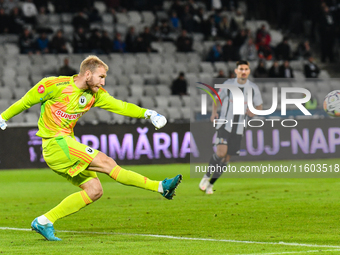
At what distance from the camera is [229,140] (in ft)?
37.4

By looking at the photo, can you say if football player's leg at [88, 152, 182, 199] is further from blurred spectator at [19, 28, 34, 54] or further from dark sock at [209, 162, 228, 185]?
blurred spectator at [19, 28, 34, 54]

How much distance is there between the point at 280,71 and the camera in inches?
869

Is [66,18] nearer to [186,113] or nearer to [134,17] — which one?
[134,17]

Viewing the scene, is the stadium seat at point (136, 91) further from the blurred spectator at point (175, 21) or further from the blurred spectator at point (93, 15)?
the blurred spectator at point (175, 21)

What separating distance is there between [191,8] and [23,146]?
10.0 metres

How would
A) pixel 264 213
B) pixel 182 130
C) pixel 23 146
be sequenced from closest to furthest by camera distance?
pixel 264 213, pixel 23 146, pixel 182 130

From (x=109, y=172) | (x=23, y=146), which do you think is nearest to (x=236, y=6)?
(x=23, y=146)

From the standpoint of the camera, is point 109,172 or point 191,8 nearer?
point 109,172

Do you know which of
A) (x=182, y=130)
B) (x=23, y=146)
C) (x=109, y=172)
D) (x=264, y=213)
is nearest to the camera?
(x=109, y=172)

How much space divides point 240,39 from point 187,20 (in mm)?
2108

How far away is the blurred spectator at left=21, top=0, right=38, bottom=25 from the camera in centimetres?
2122

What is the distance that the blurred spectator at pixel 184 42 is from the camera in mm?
22391

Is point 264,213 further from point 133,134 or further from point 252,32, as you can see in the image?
point 252,32

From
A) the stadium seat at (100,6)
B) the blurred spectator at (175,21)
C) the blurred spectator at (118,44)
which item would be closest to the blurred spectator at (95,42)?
the blurred spectator at (118,44)
